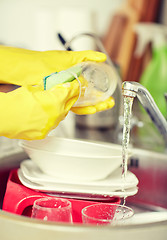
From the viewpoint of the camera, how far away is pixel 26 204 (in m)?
0.60

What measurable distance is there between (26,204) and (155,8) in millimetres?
1433

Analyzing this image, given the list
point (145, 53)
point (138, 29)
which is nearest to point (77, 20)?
point (138, 29)

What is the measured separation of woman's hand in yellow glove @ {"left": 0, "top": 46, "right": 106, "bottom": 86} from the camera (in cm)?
67

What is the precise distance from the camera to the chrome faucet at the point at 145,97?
551 millimetres

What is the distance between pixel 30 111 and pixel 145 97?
0.61 feet

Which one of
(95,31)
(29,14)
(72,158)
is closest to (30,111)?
(72,158)

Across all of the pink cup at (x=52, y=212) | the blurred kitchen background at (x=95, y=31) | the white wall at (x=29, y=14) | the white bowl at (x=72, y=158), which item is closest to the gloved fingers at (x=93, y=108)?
the white bowl at (x=72, y=158)

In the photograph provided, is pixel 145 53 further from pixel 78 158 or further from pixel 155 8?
pixel 78 158

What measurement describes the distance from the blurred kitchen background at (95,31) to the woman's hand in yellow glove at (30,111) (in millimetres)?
574

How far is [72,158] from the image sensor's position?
616 millimetres

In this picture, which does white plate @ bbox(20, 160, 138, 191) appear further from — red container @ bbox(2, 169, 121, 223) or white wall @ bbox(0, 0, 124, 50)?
white wall @ bbox(0, 0, 124, 50)

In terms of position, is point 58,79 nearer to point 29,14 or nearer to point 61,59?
point 61,59

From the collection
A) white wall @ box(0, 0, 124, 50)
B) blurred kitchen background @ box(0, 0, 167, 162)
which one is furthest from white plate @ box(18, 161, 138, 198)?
white wall @ box(0, 0, 124, 50)

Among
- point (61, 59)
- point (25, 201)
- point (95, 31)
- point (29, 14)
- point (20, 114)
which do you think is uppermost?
point (29, 14)
